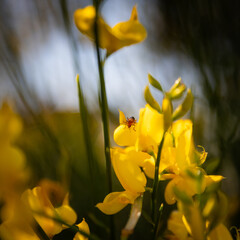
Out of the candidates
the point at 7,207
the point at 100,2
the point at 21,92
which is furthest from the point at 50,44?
the point at 7,207

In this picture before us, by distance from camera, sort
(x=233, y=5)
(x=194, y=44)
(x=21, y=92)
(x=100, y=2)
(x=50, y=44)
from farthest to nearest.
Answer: (x=233, y=5)
(x=50, y=44)
(x=194, y=44)
(x=21, y=92)
(x=100, y=2)

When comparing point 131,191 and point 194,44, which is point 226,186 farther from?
point 131,191

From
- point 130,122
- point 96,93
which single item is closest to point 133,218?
point 130,122

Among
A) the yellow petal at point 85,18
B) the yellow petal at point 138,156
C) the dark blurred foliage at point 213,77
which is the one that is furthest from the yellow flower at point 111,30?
the dark blurred foliage at point 213,77

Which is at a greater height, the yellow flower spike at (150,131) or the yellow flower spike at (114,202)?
the yellow flower spike at (150,131)

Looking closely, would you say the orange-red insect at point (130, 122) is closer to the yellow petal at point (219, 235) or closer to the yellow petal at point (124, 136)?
the yellow petal at point (124, 136)

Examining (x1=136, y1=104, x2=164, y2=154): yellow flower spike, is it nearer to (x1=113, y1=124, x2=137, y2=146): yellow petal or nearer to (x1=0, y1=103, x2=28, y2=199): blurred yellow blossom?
(x1=113, y1=124, x2=137, y2=146): yellow petal

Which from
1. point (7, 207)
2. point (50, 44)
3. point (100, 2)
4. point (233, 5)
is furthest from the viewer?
point (233, 5)
